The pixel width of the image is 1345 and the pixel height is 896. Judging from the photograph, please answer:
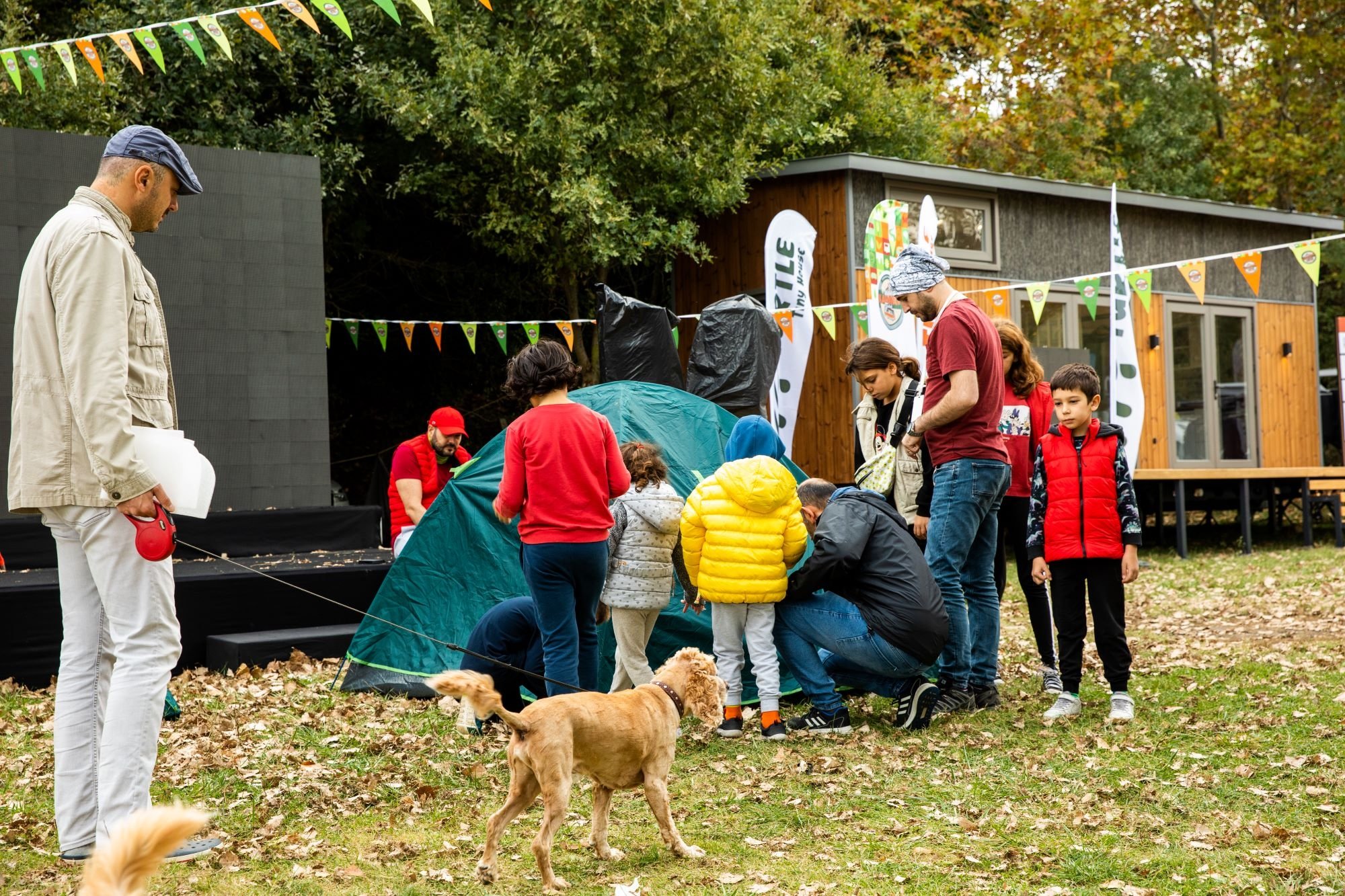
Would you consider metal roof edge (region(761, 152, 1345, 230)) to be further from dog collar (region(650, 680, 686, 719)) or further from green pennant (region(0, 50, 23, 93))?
dog collar (region(650, 680, 686, 719))

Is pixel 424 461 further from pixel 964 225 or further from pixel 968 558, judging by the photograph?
pixel 964 225

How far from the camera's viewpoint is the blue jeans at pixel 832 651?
5.40 m

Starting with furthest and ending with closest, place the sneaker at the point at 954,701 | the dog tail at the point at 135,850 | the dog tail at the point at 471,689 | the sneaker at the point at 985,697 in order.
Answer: the sneaker at the point at 985,697, the sneaker at the point at 954,701, the dog tail at the point at 471,689, the dog tail at the point at 135,850

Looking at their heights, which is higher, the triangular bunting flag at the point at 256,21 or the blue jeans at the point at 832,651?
the triangular bunting flag at the point at 256,21

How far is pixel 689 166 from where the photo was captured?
13.1m

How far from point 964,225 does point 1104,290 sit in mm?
2067

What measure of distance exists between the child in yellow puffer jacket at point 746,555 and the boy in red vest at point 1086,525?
1.08 meters

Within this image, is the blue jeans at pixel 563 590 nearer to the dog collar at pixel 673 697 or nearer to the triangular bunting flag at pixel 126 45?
the dog collar at pixel 673 697

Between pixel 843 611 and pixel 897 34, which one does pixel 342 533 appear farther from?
pixel 897 34

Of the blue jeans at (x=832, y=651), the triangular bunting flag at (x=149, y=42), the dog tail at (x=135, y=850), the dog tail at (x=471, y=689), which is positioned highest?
the triangular bunting flag at (x=149, y=42)

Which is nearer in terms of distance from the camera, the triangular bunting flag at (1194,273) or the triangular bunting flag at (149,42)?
the triangular bunting flag at (149,42)

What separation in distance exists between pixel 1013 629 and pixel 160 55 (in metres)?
6.69

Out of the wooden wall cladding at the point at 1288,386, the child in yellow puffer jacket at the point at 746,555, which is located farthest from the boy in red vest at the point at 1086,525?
the wooden wall cladding at the point at 1288,386

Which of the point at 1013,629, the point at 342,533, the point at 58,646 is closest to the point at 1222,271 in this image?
the point at 1013,629
